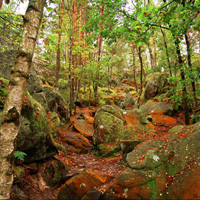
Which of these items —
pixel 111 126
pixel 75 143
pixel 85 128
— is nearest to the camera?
pixel 75 143

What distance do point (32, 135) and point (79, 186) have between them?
1.98 m

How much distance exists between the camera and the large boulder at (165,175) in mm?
3091

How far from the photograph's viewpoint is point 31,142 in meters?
4.13

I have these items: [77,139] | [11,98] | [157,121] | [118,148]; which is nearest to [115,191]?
[11,98]

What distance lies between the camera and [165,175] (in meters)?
3.56

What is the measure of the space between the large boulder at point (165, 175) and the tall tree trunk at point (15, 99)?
246 centimetres

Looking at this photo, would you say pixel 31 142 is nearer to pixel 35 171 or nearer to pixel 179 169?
pixel 35 171

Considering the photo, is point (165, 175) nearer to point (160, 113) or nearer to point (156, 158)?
point (156, 158)

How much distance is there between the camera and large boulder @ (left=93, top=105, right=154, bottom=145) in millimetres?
8125

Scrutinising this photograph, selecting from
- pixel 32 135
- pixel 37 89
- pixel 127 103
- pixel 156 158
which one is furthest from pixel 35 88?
pixel 127 103

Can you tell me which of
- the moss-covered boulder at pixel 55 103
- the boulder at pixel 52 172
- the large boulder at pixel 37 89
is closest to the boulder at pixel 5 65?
the large boulder at pixel 37 89

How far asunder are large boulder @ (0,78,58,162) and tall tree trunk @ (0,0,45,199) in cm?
201

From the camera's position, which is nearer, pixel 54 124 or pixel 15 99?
A: pixel 15 99

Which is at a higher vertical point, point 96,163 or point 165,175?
point 165,175
